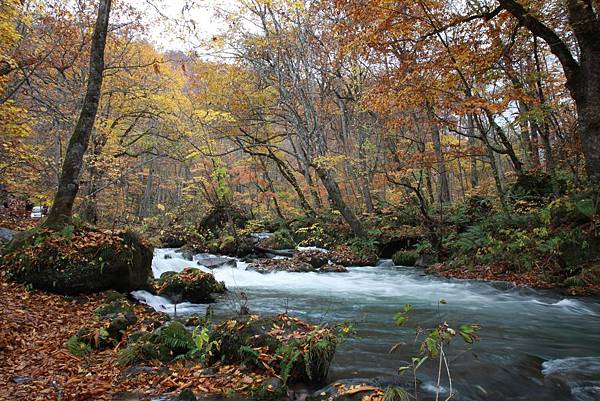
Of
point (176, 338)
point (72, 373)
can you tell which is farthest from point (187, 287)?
point (72, 373)

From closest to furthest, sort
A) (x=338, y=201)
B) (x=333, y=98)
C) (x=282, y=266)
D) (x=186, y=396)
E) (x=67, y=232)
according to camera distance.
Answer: (x=186, y=396) → (x=67, y=232) → (x=282, y=266) → (x=338, y=201) → (x=333, y=98)

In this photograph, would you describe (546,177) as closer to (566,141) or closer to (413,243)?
(566,141)

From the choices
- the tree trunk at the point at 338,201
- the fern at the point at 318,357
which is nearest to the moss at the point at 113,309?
the fern at the point at 318,357

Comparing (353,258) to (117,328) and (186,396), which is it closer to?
(117,328)

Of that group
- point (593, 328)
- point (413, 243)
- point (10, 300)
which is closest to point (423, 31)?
point (413, 243)

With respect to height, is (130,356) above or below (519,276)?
below

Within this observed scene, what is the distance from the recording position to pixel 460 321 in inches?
277

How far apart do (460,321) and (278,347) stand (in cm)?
420

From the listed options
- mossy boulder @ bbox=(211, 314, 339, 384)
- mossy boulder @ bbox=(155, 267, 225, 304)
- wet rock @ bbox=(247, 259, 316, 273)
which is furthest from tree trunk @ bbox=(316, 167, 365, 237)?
mossy boulder @ bbox=(211, 314, 339, 384)

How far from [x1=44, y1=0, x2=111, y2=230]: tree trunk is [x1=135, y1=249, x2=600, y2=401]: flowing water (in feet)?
8.11

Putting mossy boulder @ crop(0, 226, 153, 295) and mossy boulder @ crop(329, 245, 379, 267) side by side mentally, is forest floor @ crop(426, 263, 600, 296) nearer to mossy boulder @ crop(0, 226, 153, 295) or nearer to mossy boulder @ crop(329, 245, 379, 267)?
mossy boulder @ crop(329, 245, 379, 267)

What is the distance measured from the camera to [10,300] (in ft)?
19.8

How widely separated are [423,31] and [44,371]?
477 inches

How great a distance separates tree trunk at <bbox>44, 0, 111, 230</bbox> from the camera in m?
7.99
